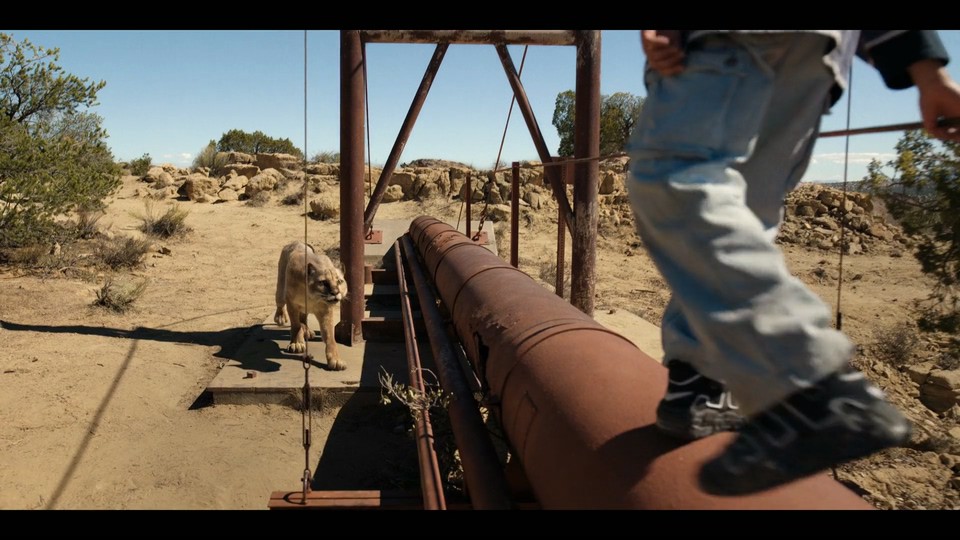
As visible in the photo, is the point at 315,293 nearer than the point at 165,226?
Yes

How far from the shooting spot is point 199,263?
1391 cm

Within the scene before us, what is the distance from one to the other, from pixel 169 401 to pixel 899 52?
573 cm

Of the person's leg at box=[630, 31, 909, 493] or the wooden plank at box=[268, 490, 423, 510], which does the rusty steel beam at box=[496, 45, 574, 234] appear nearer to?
the wooden plank at box=[268, 490, 423, 510]

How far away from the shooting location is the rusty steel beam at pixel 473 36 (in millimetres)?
6332

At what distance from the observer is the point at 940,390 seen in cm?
625

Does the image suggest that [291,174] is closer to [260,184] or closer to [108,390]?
[260,184]

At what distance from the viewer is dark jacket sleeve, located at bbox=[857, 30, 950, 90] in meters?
1.37

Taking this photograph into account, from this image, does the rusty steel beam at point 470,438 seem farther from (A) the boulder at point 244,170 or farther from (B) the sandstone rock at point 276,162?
(B) the sandstone rock at point 276,162

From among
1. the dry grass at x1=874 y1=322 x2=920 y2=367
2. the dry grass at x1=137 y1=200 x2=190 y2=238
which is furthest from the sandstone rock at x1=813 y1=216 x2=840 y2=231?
the dry grass at x1=137 y1=200 x2=190 y2=238

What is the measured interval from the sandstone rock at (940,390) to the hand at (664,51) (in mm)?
6174

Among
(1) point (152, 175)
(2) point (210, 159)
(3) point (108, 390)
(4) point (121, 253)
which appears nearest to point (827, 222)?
(4) point (121, 253)

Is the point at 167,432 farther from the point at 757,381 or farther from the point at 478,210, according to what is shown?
the point at 478,210
